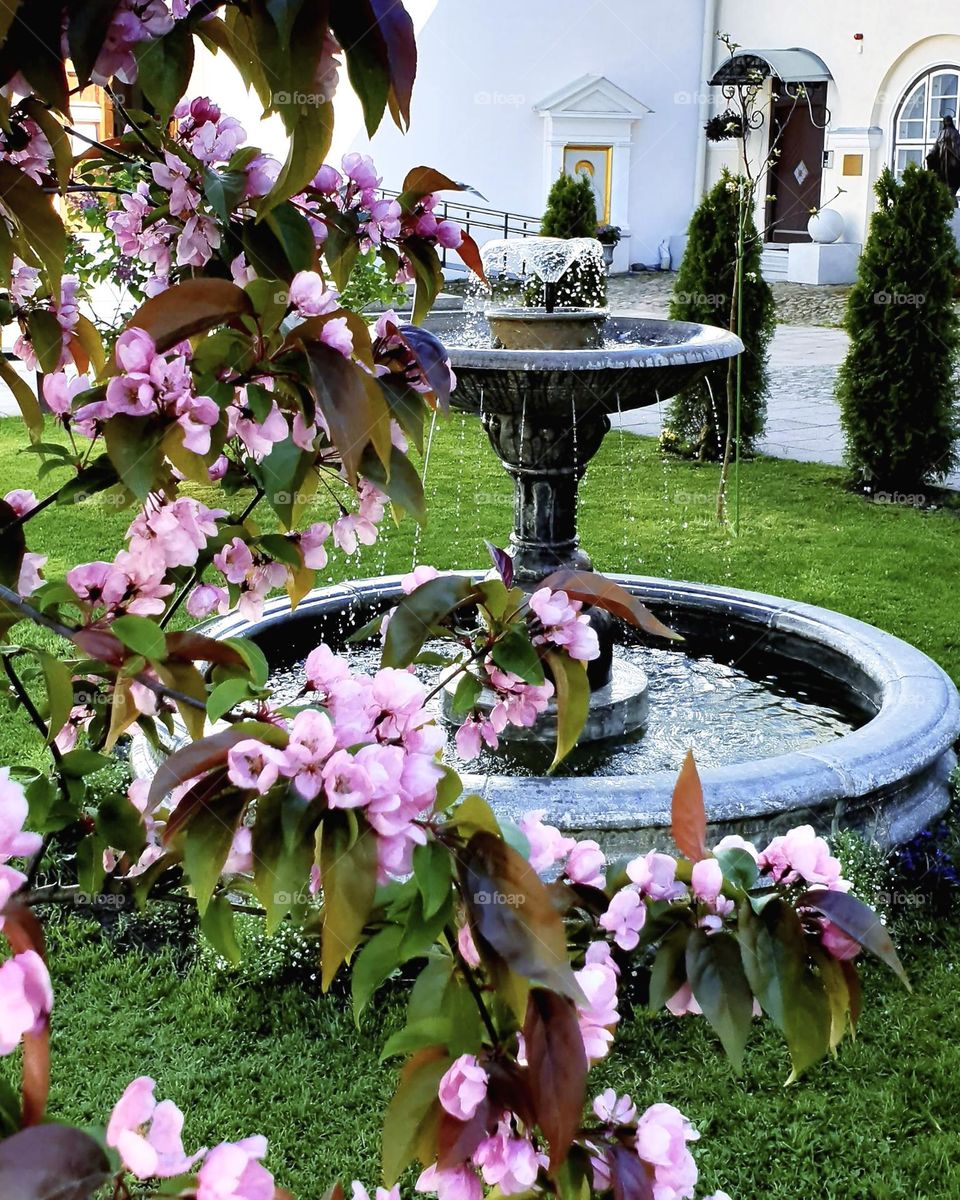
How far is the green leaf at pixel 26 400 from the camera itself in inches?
62.9

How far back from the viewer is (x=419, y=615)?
126 cm

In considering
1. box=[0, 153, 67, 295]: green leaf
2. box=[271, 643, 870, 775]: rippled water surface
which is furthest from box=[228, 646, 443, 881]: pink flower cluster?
box=[271, 643, 870, 775]: rippled water surface

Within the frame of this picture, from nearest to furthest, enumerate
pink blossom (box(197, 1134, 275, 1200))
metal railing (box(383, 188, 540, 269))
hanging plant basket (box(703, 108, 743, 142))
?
pink blossom (box(197, 1134, 275, 1200)) < hanging plant basket (box(703, 108, 743, 142)) < metal railing (box(383, 188, 540, 269))

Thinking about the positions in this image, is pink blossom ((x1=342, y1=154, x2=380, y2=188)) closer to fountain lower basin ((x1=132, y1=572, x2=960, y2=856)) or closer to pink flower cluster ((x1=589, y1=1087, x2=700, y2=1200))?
pink flower cluster ((x1=589, y1=1087, x2=700, y2=1200))

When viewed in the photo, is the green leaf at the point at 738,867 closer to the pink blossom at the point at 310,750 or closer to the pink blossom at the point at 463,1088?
the pink blossom at the point at 463,1088

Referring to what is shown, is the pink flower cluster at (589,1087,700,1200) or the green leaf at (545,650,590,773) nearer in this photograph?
the pink flower cluster at (589,1087,700,1200)

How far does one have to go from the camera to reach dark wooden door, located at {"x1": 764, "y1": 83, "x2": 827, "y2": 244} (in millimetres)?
21000

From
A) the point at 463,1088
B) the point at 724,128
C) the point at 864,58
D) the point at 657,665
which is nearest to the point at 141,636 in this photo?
the point at 463,1088

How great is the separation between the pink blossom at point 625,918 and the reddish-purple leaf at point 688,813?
7cm

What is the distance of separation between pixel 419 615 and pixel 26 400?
69cm

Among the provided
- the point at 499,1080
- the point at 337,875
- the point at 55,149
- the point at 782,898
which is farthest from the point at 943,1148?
the point at 55,149

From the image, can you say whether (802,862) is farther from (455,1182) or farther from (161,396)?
(161,396)

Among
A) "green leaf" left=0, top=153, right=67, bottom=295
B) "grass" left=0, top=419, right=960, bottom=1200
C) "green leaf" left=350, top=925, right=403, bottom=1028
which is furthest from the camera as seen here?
"grass" left=0, top=419, right=960, bottom=1200

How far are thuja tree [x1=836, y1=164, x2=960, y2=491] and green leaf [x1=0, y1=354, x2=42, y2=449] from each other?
7.39 metres
